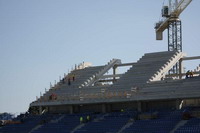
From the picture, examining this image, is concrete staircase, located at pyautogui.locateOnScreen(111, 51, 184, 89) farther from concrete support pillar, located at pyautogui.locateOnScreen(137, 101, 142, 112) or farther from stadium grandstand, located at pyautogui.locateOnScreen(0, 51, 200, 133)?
concrete support pillar, located at pyautogui.locateOnScreen(137, 101, 142, 112)

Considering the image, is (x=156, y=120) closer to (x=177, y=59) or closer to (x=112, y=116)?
(x=112, y=116)

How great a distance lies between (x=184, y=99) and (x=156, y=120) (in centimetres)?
373

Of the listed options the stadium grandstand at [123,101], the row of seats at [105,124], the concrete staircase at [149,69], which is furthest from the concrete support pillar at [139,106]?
the concrete staircase at [149,69]

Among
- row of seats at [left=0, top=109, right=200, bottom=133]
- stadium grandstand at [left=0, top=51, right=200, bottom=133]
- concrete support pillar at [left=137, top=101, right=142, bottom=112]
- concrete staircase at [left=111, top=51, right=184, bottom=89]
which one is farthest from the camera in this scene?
concrete staircase at [left=111, top=51, right=184, bottom=89]

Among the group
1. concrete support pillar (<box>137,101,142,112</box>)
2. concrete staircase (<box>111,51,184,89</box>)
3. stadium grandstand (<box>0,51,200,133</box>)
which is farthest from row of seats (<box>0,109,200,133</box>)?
concrete staircase (<box>111,51,184,89</box>)

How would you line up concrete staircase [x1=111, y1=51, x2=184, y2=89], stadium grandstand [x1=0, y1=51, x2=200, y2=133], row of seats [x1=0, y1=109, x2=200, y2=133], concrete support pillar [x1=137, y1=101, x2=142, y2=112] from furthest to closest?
concrete staircase [x1=111, y1=51, x2=184, y2=89] < concrete support pillar [x1=137, y1=101, x2=142, y2=112] < stadium grandstand [x1=0, y1=51, x2=200, y2=133] < row of seats [x1=0, y1=109, x2=200, y2=133]

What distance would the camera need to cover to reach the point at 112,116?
43969 mm

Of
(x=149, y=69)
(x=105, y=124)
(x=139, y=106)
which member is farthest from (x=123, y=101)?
(x=149, y=69)

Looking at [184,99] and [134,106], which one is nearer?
[184,99]

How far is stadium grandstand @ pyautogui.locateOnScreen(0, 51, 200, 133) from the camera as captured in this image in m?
39.2

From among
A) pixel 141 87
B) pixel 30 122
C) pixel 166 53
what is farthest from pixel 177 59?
pixel 30 122

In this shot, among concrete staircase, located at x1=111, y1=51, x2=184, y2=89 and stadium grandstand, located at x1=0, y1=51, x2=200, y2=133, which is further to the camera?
concrete staircase, located at x1=111, y1=51, x2=184, y2=89

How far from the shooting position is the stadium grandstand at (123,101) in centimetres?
3922

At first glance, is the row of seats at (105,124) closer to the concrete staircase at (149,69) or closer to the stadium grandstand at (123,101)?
the stadium grandstand at (123,101)
